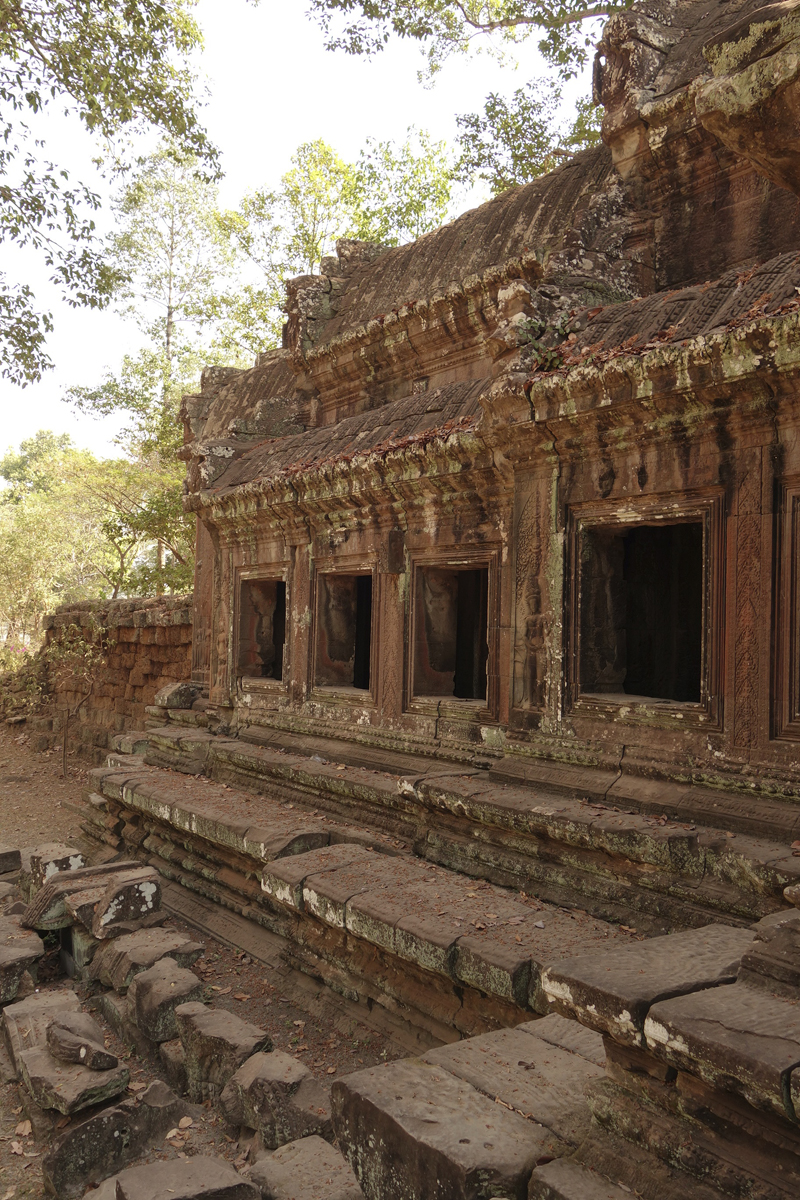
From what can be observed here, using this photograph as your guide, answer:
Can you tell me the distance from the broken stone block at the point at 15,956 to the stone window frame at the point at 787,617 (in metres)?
4.38

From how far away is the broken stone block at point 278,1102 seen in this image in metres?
3.37

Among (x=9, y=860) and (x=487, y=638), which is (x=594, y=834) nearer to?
(x=487, y=638)

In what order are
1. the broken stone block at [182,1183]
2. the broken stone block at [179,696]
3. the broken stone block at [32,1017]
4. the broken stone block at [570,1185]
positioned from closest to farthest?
the broken stone block at [570,1185] → the broken stone block at [182,1183] → the broken stone block at [32,1017] → the broken stone block at [179,696]

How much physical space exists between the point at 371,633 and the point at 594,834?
3.12m

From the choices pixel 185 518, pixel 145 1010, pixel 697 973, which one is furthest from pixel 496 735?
pixel 185 518

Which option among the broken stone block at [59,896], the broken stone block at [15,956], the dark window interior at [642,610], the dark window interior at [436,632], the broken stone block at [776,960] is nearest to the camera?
the broken stone block at [776,960]

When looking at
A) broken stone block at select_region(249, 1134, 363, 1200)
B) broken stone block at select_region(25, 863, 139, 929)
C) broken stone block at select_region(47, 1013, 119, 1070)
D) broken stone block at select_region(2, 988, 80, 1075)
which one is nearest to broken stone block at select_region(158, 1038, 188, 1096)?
broken stone block at select_region(47, 1013, 119, 1070)

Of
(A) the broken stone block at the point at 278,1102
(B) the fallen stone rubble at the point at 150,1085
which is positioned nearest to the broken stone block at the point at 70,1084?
(B) the fallen stone rubble at the point at 150,1085

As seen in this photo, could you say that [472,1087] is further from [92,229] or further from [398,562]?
[92,229]

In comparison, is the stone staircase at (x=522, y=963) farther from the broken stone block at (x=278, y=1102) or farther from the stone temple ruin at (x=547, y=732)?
the broken stone block at (x=278, y=1102)

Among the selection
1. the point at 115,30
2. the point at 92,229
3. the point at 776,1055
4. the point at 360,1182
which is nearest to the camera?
the point at 776,1055

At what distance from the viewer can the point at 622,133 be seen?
555 cm

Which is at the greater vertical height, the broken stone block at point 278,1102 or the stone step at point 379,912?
the stone step at point 379,912

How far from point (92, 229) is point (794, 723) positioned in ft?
35.1
